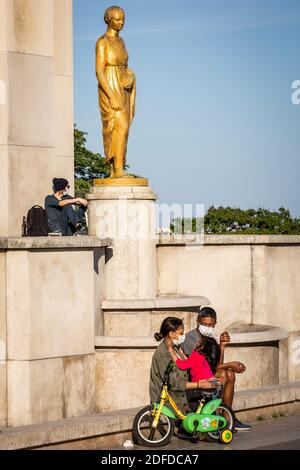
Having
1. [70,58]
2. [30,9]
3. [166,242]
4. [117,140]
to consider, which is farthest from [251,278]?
[30,9]

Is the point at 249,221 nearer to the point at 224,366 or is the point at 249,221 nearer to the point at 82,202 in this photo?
the point at 82,202

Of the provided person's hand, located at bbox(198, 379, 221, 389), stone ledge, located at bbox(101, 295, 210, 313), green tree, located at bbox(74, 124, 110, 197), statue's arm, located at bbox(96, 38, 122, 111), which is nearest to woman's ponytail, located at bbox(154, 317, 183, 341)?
person's hand, located at bbox(198, 379, 221, 389)

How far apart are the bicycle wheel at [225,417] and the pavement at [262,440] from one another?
0.08 meters

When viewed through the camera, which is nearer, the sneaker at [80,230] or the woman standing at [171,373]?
the woman standing at [171,373]

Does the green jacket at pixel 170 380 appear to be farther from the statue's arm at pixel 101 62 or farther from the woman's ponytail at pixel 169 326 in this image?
the statue's arm at pixel 101 62

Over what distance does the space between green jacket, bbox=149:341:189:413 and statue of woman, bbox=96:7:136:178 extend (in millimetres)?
5032

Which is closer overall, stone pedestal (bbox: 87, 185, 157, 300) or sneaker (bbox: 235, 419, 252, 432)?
sneaker (bbox: 235, 419, 252, 432)

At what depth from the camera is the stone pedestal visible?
17.3m

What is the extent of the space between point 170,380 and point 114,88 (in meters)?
5.88

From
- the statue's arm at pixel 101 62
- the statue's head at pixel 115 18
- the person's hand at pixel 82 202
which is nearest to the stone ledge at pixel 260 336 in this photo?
the person's hand at pixel 82 202

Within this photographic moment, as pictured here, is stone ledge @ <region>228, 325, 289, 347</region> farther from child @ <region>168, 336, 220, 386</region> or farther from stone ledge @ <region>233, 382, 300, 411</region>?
child @ <region>168, 336, 220, 386</region>

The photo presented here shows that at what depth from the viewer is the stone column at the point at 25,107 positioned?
14.8 m

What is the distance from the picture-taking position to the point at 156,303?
54.4 ft

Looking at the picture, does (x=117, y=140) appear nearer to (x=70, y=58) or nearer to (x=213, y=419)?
(x=70, y=58)
